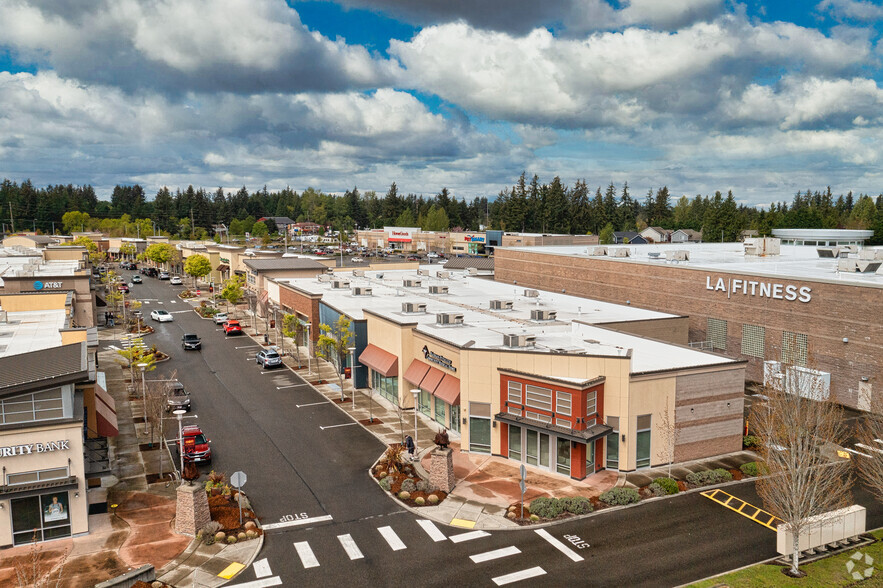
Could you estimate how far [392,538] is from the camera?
1005 inches

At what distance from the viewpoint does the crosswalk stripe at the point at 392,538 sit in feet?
81.3

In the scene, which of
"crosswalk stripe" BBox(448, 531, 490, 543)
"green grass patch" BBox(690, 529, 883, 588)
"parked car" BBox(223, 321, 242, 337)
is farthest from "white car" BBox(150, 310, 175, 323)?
"green grass patch" BBox(690, 529, 883, 588)

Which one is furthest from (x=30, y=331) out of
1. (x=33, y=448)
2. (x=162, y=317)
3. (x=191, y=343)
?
(x=162, y=317)

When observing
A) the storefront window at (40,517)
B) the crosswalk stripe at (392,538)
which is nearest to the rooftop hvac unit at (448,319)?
the crosswalk stripe at (392,538)

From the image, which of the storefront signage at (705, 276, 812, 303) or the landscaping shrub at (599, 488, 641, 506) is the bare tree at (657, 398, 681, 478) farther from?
the storefront signage at (705, 276, 812, 303)

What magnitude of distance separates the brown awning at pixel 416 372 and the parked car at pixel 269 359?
17.5 metres

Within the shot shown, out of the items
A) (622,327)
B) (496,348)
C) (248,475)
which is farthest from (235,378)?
(622,327)

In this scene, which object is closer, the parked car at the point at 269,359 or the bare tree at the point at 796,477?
the bare tree at the point at 796,477

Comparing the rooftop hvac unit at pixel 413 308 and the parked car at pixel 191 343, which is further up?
the rooftop hvac unit at pixel 413 308

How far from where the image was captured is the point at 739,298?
50.1 m

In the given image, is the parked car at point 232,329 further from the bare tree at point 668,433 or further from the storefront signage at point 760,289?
the bare tree at point 668,433

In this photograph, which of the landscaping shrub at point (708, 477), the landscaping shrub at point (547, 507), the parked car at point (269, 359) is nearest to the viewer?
the landscaping shrub at point (547, 507)

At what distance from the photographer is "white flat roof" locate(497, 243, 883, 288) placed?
46.2 metres

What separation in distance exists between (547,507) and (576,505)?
4.37 feet
